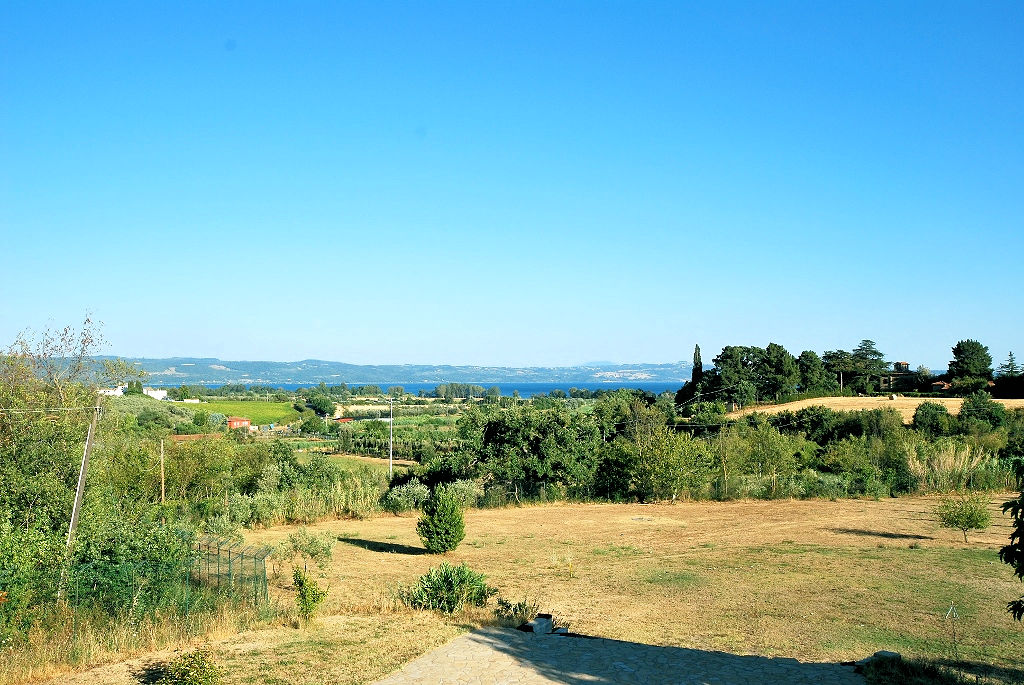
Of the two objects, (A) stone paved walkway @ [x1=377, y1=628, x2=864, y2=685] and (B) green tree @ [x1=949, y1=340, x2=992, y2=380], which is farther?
(B) green tree @ [x1=949, y1=340, x2=992, y2=380]

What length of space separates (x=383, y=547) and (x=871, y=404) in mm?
46464

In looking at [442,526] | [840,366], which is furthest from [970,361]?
[442,526]

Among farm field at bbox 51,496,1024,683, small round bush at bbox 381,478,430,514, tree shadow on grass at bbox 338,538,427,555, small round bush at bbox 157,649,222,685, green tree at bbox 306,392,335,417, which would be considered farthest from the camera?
green tree at bbox 306,392,335,417

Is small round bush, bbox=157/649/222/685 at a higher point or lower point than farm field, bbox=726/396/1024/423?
lower

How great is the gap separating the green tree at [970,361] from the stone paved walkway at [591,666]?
6969 centimetres

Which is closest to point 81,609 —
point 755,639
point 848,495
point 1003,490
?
point 755,639

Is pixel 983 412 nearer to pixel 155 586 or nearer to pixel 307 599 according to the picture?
pixel 307 599

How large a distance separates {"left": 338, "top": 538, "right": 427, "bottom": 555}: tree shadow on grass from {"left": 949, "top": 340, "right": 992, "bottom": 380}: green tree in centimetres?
6409

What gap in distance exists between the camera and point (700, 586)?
16.6 metres

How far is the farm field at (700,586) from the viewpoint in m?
11.5

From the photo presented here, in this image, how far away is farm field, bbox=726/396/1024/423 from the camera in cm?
5275

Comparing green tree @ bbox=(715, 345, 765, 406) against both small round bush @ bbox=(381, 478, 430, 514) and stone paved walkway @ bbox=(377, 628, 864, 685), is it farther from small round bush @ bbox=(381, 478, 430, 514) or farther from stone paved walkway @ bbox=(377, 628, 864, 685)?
stone paved walkway @ bbox=(377, 628, 864, 685)

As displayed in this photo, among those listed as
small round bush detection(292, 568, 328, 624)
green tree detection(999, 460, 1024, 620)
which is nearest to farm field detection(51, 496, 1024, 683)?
small round bush detection(292, 568, 328, 624)

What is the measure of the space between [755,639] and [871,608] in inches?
137
